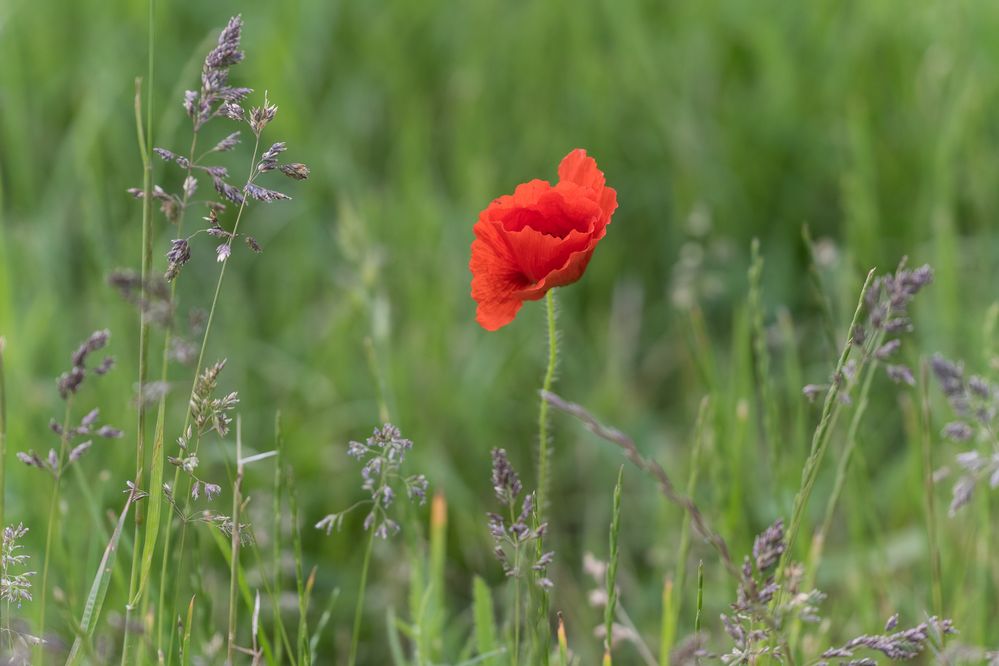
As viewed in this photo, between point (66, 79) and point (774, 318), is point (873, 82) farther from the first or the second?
point (66, 79)

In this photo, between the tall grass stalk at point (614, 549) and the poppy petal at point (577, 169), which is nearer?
the tall grass stalk at point (614, 549)

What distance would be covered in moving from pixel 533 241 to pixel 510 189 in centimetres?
208

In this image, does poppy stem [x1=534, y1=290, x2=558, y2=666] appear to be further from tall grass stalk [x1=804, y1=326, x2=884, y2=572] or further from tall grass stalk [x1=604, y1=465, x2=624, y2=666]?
tall grass stalk [x1=804, y1=326, x2=884, y2=572]

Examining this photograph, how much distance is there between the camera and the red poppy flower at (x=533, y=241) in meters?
1.21

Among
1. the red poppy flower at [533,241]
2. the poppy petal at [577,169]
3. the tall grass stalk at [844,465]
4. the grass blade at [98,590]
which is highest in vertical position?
the poppy petal at [577,169]

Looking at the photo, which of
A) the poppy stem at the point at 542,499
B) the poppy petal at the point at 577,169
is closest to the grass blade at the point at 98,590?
the poppy stem at the point at 542,499

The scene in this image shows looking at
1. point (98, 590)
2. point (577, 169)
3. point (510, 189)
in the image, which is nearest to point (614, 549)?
point (577, 169)

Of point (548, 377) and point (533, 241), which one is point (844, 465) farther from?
point (533, 241)

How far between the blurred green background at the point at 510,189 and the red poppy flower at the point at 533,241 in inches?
25.1

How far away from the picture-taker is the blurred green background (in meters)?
2.33

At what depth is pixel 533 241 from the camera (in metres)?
1.23

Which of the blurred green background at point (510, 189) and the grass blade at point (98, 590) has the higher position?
the blurred green background at point (510, 189)

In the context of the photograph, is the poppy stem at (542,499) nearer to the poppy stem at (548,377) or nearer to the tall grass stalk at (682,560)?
the poppy stem at (548,377)

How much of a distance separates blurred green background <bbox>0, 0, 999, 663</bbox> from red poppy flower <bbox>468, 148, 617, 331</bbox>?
637 mm
